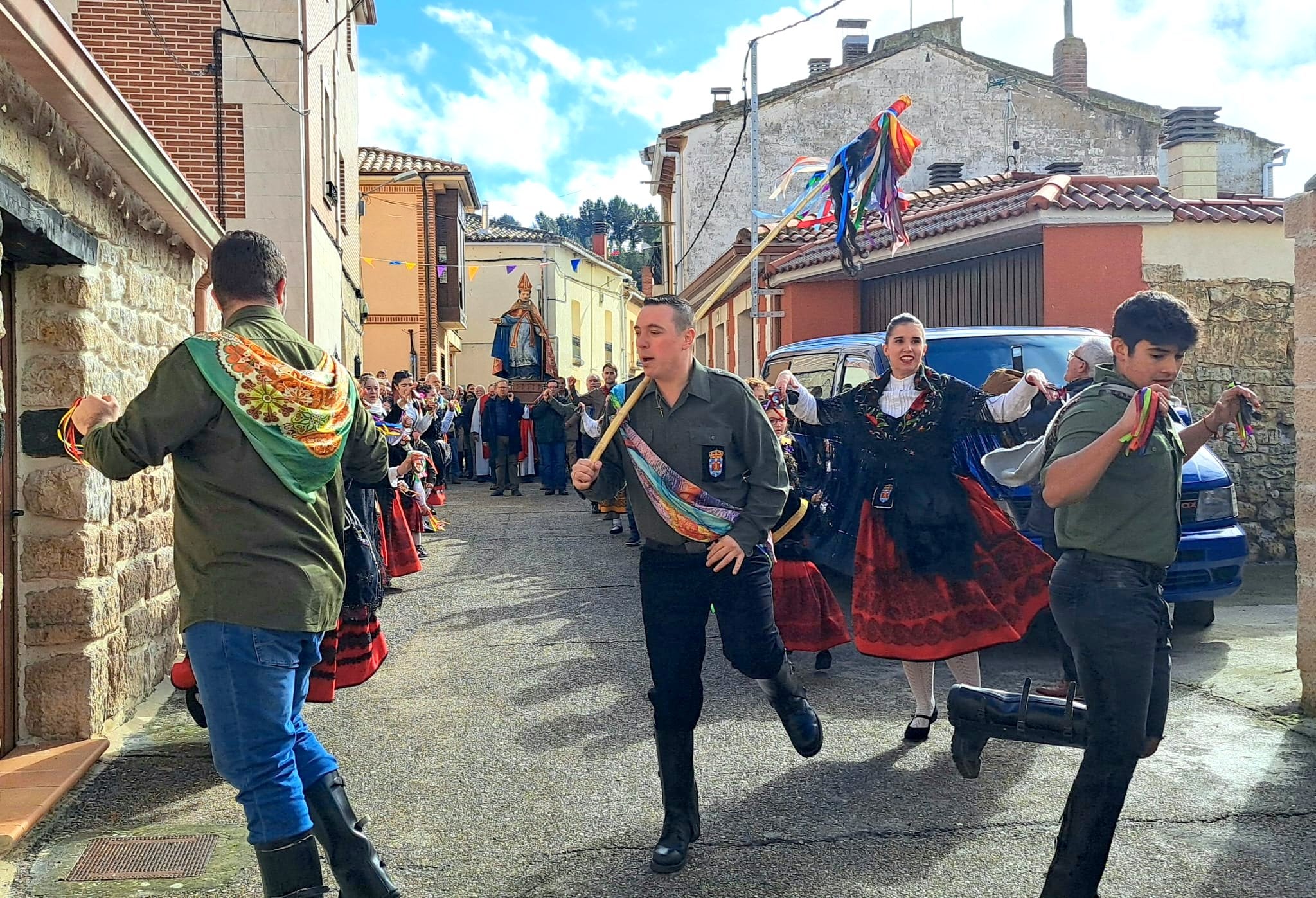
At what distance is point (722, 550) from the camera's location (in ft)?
12.8

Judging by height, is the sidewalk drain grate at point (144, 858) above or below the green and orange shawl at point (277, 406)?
below

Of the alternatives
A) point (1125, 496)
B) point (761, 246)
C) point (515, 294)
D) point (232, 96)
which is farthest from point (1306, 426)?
point (515, 294)

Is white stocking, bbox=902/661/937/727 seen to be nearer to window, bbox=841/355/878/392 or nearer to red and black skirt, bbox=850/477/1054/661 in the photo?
red and black skirt, bbox=850/477/1054/661

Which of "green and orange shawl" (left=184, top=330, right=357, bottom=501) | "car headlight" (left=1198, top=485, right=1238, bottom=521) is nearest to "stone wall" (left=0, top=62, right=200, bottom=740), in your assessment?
"green and orange shawl" (left=184, top=330, right=357, bottom=501)

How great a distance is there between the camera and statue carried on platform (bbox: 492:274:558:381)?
26.9 m

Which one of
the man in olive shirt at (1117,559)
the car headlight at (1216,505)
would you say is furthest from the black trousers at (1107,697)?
the car headlight at (1216,505)

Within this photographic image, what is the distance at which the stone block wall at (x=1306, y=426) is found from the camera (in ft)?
17.9

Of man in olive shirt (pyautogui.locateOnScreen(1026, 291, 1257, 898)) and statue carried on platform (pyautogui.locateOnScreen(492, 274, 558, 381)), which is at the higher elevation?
statue carried on platform (pyautogui.locateOnScreen(492, 274, 558, 381))

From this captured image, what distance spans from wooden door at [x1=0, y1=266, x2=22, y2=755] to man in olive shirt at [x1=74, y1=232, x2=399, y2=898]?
2.25 meters

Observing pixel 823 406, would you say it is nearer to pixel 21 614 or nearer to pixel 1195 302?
pixel 21 614

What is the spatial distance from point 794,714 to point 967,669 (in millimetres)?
1443

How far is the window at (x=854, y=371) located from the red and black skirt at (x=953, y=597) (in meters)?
2.90

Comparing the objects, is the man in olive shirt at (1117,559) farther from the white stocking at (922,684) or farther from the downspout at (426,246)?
the downspout at (426,246)

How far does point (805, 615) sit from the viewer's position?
639 cm
